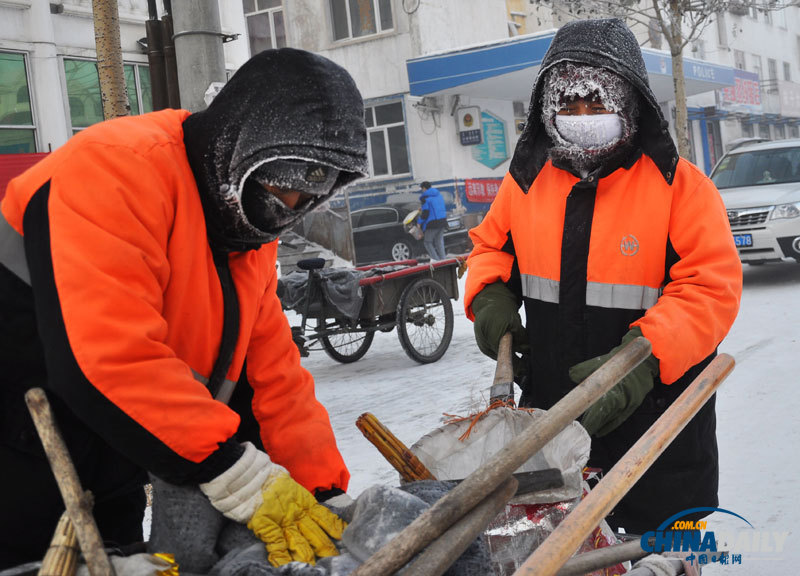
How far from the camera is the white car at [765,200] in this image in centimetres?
Answer: 1049

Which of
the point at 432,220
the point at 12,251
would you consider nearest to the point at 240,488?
the point at 12,251

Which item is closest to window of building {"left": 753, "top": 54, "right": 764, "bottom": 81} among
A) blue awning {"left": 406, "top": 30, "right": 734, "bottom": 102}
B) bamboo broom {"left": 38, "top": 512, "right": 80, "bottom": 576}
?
blue awning {"left": 406, "top": 30, "right": 734, "bottom": 102}

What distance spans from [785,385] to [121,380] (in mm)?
5491

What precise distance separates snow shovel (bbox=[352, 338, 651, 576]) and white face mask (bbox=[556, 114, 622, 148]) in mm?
816

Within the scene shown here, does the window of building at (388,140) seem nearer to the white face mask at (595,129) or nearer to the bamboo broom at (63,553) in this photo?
the white face mask at (595,129)

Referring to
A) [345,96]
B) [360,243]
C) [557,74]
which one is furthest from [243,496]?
[360,243]

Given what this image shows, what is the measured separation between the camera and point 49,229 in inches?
59.6

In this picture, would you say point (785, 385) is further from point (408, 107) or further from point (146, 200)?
point (408, 107)

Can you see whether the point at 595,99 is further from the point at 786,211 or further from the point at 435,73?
the point at 435,73

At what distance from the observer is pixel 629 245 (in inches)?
103

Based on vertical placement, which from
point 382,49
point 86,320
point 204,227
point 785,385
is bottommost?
point 785,385

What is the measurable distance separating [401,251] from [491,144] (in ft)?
20.8

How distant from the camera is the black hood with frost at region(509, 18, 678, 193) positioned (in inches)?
102

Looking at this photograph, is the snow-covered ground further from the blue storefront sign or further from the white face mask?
the blue storefront sign
